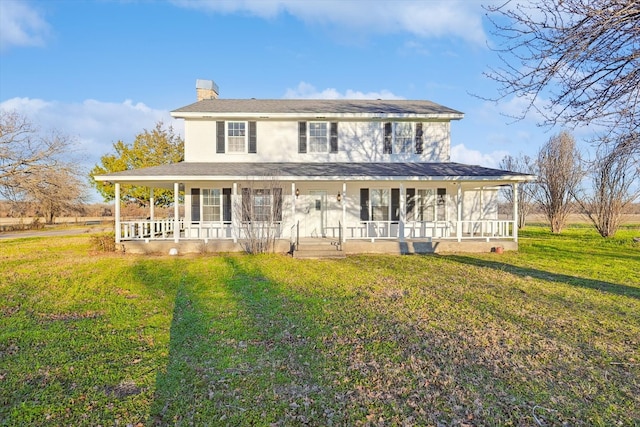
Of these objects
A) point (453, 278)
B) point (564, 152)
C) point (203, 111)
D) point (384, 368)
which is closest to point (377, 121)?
point (203, 111)

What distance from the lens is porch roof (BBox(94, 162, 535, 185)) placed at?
13531 mm

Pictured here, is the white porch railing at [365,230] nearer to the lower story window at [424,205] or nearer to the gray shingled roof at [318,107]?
the lower story window at [424,205]

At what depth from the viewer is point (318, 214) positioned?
16.3m

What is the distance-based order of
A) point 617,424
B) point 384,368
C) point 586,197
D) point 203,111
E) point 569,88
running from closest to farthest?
point 617,424, point 384,368, point 569,88, point 203,111, point 586,197

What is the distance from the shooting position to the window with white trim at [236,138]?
54.1 feet

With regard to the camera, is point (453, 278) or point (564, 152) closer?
point (453, 278)

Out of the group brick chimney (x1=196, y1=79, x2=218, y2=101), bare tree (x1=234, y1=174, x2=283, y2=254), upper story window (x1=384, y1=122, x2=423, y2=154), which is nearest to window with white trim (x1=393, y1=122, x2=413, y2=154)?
upper story window (x1=384, y1=122, x2=423, y2=154)

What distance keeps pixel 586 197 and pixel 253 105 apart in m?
23.1

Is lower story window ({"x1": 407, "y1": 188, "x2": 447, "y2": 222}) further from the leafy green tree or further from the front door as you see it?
the leafy green tree

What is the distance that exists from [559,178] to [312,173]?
21030mm

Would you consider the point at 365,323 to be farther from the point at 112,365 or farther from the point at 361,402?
the point at 112,365

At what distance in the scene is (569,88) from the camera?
193 inches

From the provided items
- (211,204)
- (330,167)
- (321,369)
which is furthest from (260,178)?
(321,369)

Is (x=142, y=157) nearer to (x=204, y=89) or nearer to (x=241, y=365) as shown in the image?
(x=204, y=89)
